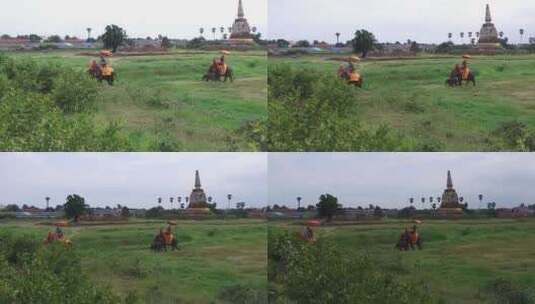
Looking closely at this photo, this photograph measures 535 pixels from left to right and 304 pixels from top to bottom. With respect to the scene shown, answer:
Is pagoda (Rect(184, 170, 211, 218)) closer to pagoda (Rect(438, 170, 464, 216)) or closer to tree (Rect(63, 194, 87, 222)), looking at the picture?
tree (Rect(63, 194, 87, 222))

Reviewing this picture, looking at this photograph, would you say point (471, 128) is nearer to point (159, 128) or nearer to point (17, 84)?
point (159, 128)

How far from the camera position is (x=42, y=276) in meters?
8.07

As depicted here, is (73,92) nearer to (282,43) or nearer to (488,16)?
(282,43)

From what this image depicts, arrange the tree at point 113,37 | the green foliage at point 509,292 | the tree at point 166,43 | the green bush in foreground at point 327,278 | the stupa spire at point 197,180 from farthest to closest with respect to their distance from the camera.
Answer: the tree at point 166,43 < the tree at point 113,37 < the stupa spire at point 197,180 < the green foliage at point 509,292 < the green bush in foreground at point 327,278

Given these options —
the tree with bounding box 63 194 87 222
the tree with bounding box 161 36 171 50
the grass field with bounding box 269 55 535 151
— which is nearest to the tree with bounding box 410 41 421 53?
the grass field with bounding box 269 55 535 151

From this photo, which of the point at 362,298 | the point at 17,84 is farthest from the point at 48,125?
the point at 362,298

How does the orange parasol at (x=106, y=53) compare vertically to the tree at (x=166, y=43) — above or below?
below

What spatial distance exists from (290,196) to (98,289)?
1.80 meters

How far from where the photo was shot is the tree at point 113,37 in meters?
8.45

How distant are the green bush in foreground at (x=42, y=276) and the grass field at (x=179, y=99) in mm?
1161

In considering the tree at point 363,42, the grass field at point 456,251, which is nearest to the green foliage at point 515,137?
the grass field at point 456,251

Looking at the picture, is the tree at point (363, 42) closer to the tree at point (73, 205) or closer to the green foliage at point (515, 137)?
the green foliage at point (515, 137)

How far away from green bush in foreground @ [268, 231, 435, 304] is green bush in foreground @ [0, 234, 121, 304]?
55.3 inches

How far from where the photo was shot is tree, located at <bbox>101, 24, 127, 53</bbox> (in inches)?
333
